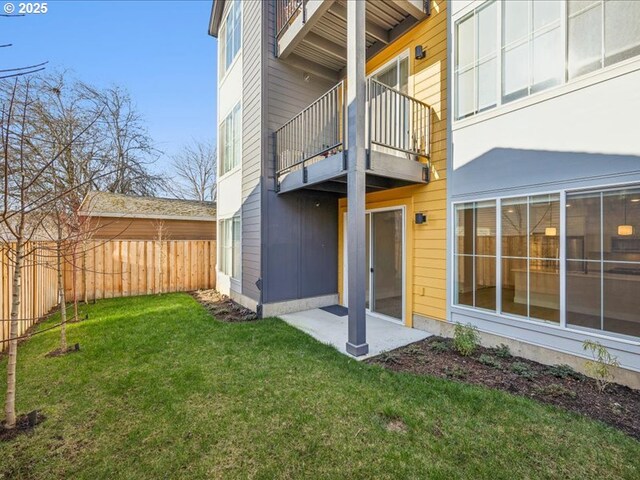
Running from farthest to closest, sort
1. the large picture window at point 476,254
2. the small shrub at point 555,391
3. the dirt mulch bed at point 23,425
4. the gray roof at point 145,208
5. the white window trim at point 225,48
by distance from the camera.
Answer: the gray roof at point 145,208 < the white window trim at point 225,48 < the large picture window at point 476,254 < the small shrub at point 555,391 < the dirt mulch bed at point 23,425

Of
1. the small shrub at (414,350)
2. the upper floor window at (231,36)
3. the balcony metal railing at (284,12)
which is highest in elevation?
the upper floor window at (231,36)

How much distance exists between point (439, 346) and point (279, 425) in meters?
2.99

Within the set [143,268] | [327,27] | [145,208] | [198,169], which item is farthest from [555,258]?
[198,169]

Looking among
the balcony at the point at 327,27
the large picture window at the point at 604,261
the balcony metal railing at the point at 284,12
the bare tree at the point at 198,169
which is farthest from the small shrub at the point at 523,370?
the bare tree at the point at 198,169

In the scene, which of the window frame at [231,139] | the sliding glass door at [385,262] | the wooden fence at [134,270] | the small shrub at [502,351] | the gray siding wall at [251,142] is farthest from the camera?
the window frame at [231,139]

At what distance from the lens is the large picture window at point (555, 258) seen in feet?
11.4

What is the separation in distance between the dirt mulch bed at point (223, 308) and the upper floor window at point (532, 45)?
234 inches

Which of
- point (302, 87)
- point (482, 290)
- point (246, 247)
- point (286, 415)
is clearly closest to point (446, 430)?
point (286, 415)

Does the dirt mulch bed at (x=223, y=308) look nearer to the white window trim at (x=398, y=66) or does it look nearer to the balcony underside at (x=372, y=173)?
the balcony underside at (x=372, y=173)

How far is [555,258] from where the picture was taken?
3990 mm

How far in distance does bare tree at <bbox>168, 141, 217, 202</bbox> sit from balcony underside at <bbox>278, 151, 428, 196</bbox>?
20472 millimetres

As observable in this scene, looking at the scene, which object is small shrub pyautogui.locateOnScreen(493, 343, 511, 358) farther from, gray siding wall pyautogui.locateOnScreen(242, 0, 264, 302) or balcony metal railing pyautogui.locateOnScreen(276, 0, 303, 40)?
balcony metal railing pyautogui.locateOnScreen(276, 0, 303, 40)

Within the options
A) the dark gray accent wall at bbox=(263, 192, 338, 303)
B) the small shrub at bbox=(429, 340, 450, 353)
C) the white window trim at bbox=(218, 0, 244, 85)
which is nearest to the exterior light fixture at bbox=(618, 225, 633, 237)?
the small shrub at bbox=(429, 340, 450, 353)

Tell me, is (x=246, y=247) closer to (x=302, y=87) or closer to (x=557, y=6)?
(x=302, y=87)
